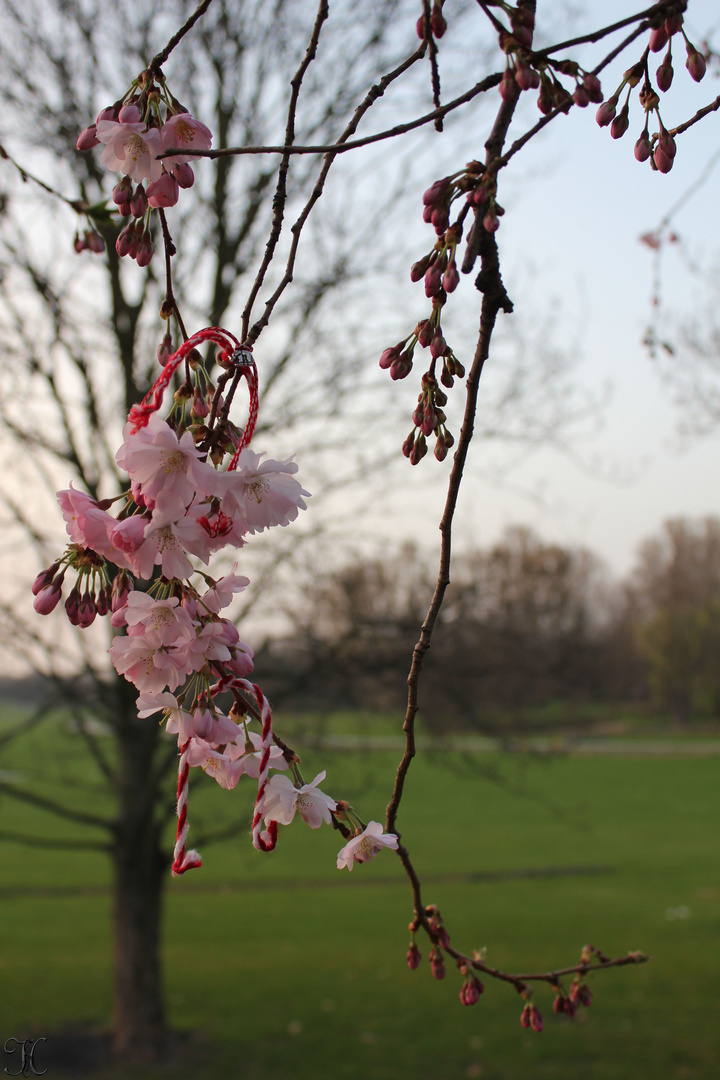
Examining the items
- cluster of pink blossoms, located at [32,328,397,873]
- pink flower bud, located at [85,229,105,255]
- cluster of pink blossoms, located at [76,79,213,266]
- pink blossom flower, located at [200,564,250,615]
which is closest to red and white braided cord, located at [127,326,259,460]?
cluster of pink blossoms, located at [32,328,397,873]

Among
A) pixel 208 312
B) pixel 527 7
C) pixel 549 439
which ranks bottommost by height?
pixel 527 7

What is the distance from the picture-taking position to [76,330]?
639 centimetres

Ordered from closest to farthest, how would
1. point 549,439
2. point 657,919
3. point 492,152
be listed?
point 492,152
point 549,439
point 657,919

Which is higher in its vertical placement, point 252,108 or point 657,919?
point 252,108

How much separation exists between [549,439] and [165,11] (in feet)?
12.7

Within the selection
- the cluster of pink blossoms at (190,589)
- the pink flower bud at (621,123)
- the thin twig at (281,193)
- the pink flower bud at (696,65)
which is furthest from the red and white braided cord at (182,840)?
the pink flower bud at (696,65)

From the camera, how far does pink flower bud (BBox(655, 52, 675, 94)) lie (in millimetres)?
1129

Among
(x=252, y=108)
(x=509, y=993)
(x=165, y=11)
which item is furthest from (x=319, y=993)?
(x=165, y=11)

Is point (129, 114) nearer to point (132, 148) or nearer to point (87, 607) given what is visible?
point (132, 148)

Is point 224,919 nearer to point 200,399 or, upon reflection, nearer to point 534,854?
point 534,854

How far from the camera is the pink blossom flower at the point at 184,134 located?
958 mm

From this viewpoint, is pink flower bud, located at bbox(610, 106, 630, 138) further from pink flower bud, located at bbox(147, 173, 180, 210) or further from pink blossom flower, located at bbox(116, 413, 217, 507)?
pink blossom flower, located at bbox(116, 413, 217, 507)

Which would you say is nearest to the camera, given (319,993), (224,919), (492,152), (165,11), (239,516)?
(239,516)

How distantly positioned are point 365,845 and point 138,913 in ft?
23.5
